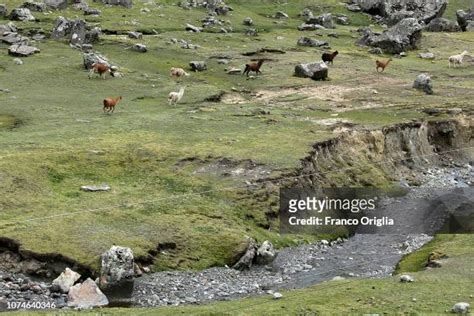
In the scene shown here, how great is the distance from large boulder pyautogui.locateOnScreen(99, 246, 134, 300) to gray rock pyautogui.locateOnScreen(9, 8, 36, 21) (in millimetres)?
69122

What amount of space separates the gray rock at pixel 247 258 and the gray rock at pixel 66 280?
22.1ft

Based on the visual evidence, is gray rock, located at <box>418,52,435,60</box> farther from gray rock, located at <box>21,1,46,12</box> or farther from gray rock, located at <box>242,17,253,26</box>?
gray rock, located at <box>21,1,46,12</box>

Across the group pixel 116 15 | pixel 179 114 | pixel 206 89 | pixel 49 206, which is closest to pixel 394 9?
pixel 116 15

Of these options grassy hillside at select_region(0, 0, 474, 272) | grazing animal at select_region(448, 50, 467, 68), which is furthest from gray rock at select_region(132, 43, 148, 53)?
grazing animal at select_region(448, 50, 467, 68)

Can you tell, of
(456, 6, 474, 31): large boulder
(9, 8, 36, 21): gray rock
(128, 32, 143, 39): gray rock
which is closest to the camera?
(128, 32, 143, 39): gray rock

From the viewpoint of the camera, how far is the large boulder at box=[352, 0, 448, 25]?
385 ft

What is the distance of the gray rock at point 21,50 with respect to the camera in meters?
65.2

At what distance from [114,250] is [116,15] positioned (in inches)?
3084

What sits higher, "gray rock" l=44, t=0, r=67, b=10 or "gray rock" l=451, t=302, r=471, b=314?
Answer: "gray rock" l=451, t=302, r=471, b=314

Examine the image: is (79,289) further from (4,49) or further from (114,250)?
(4,49)

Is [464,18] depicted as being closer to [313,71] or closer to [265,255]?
[313,71]

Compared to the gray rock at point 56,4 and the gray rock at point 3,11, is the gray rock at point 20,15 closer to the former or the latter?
the gray rock at point 3,11

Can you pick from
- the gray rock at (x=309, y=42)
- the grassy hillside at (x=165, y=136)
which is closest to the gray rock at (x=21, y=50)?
the grassy hillside at (x=165, y=136)

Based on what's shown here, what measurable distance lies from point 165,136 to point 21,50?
31070 mm
